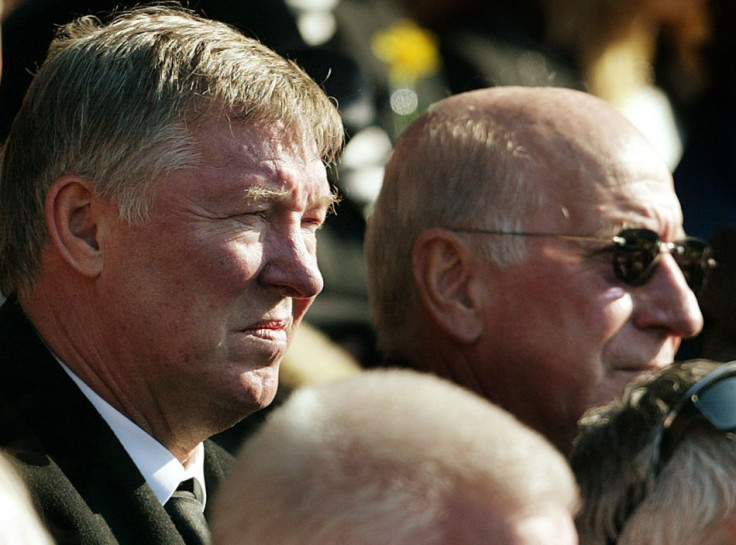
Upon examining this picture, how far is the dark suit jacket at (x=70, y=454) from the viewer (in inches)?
90.7

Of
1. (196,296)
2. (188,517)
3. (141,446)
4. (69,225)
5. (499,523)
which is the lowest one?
(188,517)

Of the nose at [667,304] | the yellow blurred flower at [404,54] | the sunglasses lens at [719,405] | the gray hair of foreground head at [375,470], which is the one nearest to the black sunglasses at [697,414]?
the sunglasses lens at [719,405]

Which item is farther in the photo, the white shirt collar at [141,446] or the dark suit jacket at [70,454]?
the white shirt collar at [141,446]

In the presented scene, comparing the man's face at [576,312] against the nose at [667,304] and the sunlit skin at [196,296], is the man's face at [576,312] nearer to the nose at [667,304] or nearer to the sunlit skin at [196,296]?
the nose at [667,304]

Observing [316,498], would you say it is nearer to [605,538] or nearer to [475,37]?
[605,538]

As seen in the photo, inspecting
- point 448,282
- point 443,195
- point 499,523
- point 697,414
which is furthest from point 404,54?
point 499,523

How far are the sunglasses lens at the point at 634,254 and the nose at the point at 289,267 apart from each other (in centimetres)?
90

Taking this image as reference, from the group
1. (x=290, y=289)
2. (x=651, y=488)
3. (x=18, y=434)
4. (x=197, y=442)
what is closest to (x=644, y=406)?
(x=651, y=488)

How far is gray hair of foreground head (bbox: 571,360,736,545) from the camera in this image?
2271 mm

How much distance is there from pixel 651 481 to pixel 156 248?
41.5 inches

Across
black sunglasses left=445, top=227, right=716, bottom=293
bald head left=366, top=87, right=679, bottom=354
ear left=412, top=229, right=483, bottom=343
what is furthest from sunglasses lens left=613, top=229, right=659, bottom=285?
ear left=412, top=229, right=483, bottom=343

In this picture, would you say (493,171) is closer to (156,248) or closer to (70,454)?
(156,248)

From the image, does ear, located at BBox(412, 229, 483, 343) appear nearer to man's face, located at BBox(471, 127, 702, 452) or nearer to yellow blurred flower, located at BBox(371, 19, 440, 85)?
man's face, located at BBox(471, 127, 702, 452)

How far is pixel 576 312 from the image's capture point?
317 centimetres
